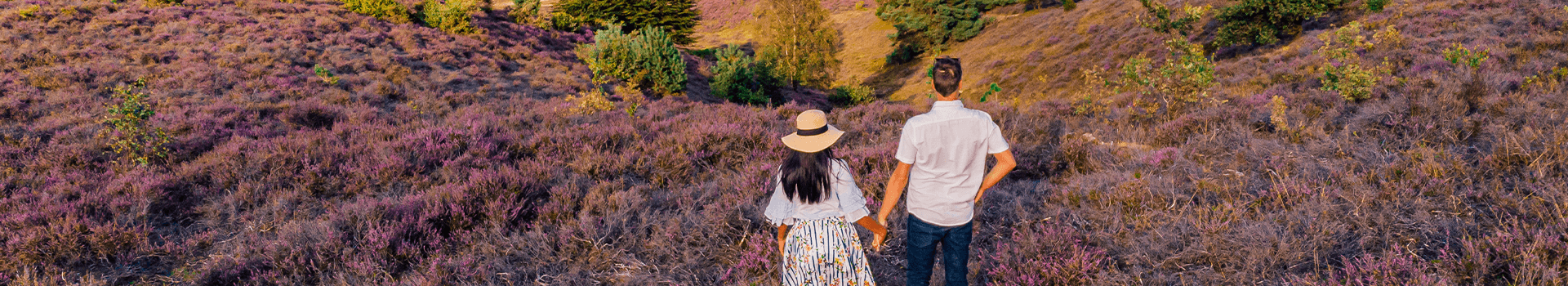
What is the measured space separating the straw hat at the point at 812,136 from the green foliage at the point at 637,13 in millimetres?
21846

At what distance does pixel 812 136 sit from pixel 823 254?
684 millimetres

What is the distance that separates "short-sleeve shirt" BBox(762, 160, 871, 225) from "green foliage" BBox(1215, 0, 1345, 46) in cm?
1803

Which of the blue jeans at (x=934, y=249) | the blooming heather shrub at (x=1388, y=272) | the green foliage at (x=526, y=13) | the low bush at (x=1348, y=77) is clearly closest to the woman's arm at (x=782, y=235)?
the blue jeans at (x=934, y=249)

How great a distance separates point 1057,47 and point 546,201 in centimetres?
2522

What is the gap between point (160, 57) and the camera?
1228 centimetres

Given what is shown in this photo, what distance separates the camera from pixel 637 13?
24.7 m

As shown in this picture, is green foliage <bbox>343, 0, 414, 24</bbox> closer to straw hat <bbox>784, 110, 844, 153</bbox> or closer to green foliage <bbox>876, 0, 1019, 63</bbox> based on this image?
straw hat <bbox>784, 110, 844, 153</bbox>

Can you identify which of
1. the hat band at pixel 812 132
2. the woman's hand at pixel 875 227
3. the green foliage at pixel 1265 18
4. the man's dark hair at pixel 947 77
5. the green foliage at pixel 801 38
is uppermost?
the man's dark hair at pixel 947 77

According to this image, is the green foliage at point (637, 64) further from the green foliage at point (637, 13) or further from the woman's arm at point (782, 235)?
the woman's arm at point (782, 235)

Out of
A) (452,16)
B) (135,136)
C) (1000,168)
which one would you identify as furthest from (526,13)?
(1000,168)

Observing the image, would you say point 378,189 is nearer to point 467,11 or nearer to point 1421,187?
point 1421,187

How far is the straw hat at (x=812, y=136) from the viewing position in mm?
2682

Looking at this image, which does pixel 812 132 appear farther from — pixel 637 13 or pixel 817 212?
pixel 637 13

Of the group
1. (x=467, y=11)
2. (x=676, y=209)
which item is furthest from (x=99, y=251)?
(x=467, y=11)
